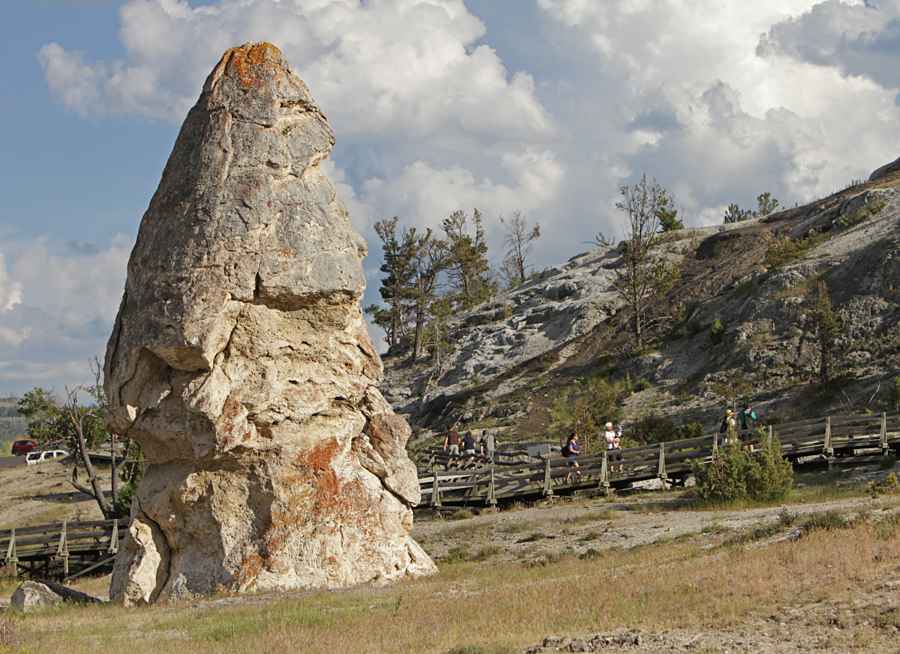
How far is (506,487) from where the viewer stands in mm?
34312

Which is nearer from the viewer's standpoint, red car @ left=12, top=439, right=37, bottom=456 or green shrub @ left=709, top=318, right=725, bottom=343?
green shrub @ left=709, top=318, right=725, bottom=343

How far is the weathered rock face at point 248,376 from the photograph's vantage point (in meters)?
20.0

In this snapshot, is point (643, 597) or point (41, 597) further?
point (41, 597)

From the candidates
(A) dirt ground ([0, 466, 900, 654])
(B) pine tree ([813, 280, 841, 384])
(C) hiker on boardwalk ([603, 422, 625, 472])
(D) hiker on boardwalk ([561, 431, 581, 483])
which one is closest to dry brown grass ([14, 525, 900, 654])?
(A) dirt ground ([0, 466, 900, 654])

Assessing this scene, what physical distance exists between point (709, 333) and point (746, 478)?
3168 cm

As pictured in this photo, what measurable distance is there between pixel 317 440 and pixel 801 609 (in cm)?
A: 1009

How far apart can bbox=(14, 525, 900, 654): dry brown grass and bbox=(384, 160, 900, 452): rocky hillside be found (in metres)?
28.9

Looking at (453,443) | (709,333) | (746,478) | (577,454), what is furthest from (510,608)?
(709,333)

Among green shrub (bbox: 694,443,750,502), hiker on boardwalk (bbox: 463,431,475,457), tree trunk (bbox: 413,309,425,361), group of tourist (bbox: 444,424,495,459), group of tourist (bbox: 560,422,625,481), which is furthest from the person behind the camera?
tree trunk (bbox: 413,309,425,361)

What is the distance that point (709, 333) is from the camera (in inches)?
2287

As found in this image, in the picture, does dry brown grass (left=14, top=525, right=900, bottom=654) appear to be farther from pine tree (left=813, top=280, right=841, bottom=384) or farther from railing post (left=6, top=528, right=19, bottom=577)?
pine tree (left=813, top=280, right=841, bottom=384)

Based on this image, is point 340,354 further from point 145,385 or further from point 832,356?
point 832,356

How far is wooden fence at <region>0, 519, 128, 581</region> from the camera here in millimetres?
33438

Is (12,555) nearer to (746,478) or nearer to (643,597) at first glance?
(746,478)
